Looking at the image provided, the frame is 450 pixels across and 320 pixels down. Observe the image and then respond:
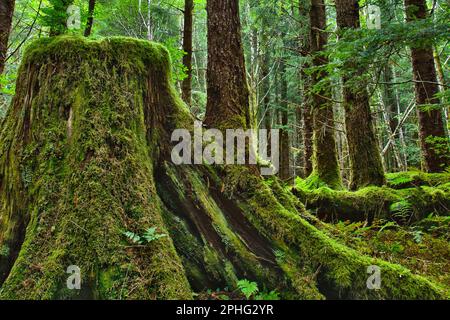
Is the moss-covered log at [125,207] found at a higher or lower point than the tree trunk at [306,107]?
lower

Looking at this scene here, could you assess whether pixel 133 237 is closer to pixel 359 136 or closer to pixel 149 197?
pixel 149 197

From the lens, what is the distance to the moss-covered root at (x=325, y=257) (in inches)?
145

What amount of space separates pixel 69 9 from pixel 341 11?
6.42 m

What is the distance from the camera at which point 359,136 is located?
26.1 ft

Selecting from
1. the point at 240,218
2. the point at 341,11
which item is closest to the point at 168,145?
the point at 240,218

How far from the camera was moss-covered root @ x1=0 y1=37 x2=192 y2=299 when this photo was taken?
3143 millimetres

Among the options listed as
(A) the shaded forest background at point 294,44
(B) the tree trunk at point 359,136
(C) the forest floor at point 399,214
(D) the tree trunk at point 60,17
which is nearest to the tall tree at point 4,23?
(A) the shaded forest background at point 294,44

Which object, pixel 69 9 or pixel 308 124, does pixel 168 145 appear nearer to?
pixel 69 9

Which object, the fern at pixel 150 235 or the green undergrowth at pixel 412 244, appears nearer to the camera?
the fern at pixel 150 235

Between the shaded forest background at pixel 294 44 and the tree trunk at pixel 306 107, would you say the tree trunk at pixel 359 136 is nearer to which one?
the shaded forest background at pixel 294 44

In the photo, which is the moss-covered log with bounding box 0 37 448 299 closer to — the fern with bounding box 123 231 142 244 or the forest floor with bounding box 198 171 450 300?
the fern with bounding box 123 231 142 244

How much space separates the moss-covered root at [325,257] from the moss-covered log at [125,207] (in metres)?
0.01

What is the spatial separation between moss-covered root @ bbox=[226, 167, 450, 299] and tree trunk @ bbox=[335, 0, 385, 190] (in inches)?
161
